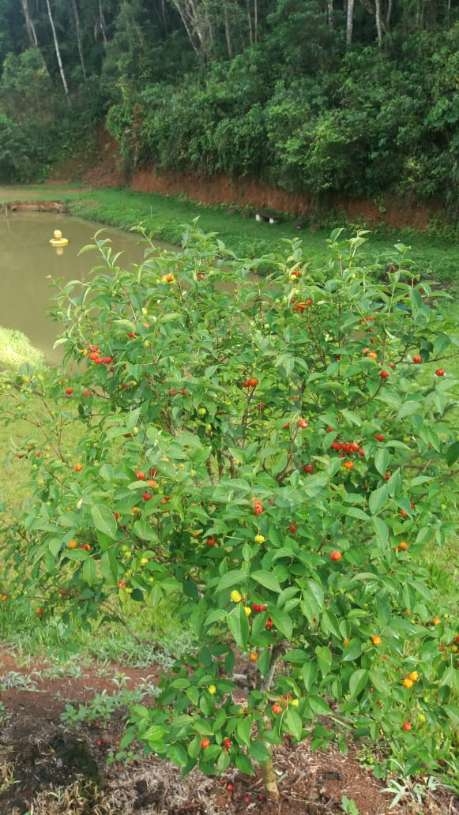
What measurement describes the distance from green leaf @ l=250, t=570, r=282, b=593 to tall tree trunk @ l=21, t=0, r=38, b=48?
3303 cm

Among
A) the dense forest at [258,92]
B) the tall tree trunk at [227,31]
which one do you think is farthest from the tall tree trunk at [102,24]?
the tall tree trunk at [227,31]

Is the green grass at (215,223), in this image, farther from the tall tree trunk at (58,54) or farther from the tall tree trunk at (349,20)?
the tall tree trunk at (58,54)

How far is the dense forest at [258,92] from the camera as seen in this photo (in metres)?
12.7

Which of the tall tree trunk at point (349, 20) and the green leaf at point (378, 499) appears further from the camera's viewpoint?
the tall tree trunk at point (349, 20)

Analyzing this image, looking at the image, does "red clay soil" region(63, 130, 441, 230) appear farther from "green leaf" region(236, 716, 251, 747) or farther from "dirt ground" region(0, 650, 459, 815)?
"green leaf" region(236, 716, 251, 747)

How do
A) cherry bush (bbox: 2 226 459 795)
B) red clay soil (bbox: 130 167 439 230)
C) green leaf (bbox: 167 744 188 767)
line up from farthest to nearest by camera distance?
red clay soil (bbox: 130 167 439 230)
green leaf (bbox: 167 744 188 767)
cherry bush (bbox: 2 226 459 795)

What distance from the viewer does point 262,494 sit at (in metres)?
1.34

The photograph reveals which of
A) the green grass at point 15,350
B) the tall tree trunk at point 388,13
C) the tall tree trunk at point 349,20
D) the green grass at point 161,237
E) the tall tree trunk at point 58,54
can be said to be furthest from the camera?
the tall tree trunk at point 58,54

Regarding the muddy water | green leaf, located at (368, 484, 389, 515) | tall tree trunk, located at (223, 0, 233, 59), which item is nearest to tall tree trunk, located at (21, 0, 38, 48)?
tall tree trunk, located at (223, 0, 233, 59)

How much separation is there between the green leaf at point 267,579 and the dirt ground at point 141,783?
1.26 meters

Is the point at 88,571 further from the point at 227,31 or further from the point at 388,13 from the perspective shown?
Answer: the point at 227,31

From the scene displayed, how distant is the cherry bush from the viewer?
55.1 inches

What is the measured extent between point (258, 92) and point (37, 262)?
7365 mm

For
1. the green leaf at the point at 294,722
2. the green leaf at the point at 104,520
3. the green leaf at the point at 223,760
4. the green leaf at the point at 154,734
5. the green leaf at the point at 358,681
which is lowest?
the green leaf at the point at 223,760
